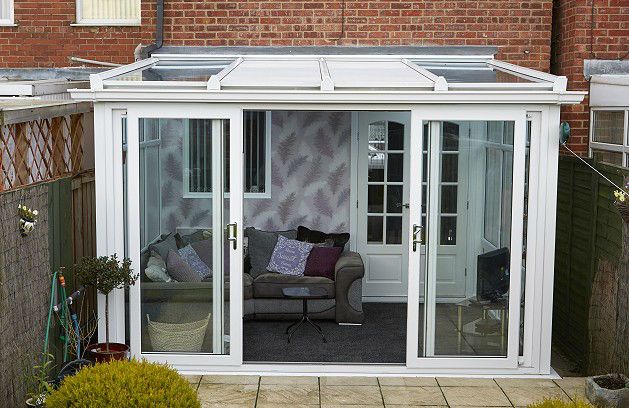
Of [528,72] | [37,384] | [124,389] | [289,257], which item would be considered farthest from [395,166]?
[124,389]

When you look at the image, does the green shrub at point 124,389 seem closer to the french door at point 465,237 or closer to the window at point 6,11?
the french door at point 465,237

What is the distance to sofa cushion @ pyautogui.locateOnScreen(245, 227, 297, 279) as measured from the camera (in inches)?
439

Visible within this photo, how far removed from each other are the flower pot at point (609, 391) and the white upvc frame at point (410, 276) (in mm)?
817

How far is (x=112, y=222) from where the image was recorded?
8.42 meters

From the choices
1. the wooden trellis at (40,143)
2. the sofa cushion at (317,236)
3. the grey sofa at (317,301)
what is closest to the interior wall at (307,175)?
the sofa cushion at (317,236)

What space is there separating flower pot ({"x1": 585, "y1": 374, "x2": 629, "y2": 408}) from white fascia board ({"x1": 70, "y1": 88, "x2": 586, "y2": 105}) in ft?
7.65

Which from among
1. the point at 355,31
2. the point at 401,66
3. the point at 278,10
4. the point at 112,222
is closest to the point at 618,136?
the point at 401,66

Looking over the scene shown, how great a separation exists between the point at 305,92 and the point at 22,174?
242 cm

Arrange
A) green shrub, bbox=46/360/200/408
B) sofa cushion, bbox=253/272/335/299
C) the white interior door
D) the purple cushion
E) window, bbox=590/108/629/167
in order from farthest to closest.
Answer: the white interior door < the purple cushion < sofa cushion, bbox=253/272/335/299 < window, bbox=590/108/629/167 < green shrub, bbox=46/360/200/408

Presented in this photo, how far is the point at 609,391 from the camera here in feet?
24.5

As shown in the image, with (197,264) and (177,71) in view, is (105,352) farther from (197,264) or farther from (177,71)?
(177,71)

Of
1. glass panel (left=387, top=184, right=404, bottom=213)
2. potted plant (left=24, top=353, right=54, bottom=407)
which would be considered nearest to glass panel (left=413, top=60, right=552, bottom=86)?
glass panel (left=387, top=184, right=404, bottom=213)

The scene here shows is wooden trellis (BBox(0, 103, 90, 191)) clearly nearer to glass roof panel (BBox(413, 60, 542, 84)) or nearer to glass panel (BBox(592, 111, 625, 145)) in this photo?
glass roof panel (BBox(413, 60, 542, 84))

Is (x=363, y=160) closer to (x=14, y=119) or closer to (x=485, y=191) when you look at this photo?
(x=485, y=191)
